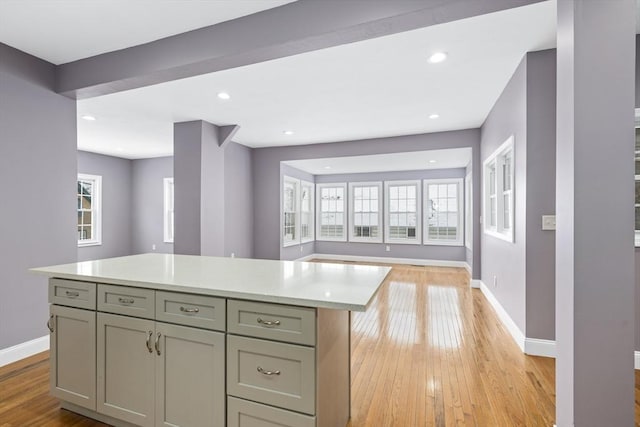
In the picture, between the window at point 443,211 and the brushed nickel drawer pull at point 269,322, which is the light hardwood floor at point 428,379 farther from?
the window at point 443,211

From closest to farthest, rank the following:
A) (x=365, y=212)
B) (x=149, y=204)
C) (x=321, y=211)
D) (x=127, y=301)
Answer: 1. (x=127, y=301)
2. (x=149, y=204)
3. (x=365, y=212)
4. (x=321, y=211)

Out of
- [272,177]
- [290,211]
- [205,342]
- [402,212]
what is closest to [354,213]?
[402,212]

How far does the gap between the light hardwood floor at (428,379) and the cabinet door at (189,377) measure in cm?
62

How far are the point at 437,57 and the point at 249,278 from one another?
8.00 ft

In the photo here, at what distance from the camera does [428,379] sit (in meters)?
2.33

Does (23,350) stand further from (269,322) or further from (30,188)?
(269,322)

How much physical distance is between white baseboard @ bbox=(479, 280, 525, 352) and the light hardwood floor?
0.19 feet

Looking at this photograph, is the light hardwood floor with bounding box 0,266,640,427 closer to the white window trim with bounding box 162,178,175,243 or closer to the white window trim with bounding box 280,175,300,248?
the white window trim with bounding box 280,175,300,248

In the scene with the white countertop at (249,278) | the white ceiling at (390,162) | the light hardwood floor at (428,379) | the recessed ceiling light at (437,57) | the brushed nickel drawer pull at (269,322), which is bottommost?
the light hardwood floor at (428,379)

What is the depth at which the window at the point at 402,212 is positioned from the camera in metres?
7.81

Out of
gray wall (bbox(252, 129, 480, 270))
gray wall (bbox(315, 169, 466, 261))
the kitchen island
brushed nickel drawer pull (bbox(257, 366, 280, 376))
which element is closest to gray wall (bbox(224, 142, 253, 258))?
gray wall (bbox(252, 129, 480, 270))

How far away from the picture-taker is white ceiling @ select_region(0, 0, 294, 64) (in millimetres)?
2051

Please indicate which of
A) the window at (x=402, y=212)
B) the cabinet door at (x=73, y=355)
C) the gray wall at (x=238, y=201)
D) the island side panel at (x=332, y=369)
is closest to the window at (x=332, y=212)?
the window at (x=402, y=212)

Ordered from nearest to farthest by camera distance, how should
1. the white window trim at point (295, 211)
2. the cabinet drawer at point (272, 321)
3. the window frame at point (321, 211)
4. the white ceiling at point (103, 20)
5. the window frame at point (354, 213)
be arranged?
1. the cabinet drawer at point (272, 321)
2. the white ceiling at point (103, 20)
3. the white window trim at point (295, 211)
4. the window frame at point (354, 213)
5. the window frame at point (321, 211)
